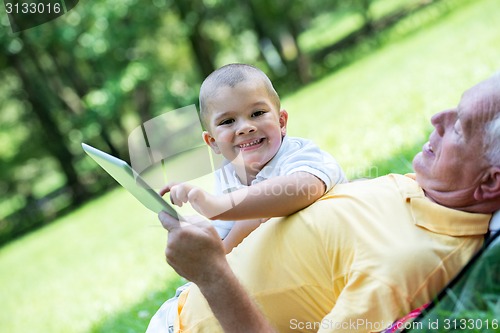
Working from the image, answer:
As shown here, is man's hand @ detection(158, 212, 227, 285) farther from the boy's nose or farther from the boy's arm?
the boy's nose

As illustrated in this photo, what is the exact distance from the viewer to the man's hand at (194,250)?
1.87 metres

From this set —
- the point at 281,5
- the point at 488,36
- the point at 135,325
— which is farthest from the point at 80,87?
the point at 135,325

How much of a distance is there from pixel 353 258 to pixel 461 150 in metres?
0.44

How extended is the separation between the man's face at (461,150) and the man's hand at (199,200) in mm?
625

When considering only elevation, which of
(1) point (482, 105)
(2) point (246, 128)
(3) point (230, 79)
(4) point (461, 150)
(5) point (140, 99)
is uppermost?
(3) point (230, 79)

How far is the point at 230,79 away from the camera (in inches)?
89.1

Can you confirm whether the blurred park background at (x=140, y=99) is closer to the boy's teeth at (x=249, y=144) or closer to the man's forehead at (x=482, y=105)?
the boy's teeth at (x=249, y=144)

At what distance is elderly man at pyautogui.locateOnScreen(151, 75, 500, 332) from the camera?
1.83 meters

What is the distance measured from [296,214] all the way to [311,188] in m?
0.10

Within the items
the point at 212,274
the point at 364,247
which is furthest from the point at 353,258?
the point at 212,274

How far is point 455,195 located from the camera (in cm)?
197

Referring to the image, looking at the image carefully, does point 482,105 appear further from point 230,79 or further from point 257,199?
point 230,79

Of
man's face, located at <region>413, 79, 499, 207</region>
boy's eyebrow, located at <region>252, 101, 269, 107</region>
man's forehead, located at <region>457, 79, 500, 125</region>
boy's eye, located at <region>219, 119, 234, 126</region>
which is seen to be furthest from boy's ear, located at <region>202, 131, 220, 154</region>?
man's forehead, located at <region>457, 79, 500, 125</region>

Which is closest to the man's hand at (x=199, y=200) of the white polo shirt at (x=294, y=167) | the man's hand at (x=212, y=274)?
the man's hand at (x=212, y=274)
